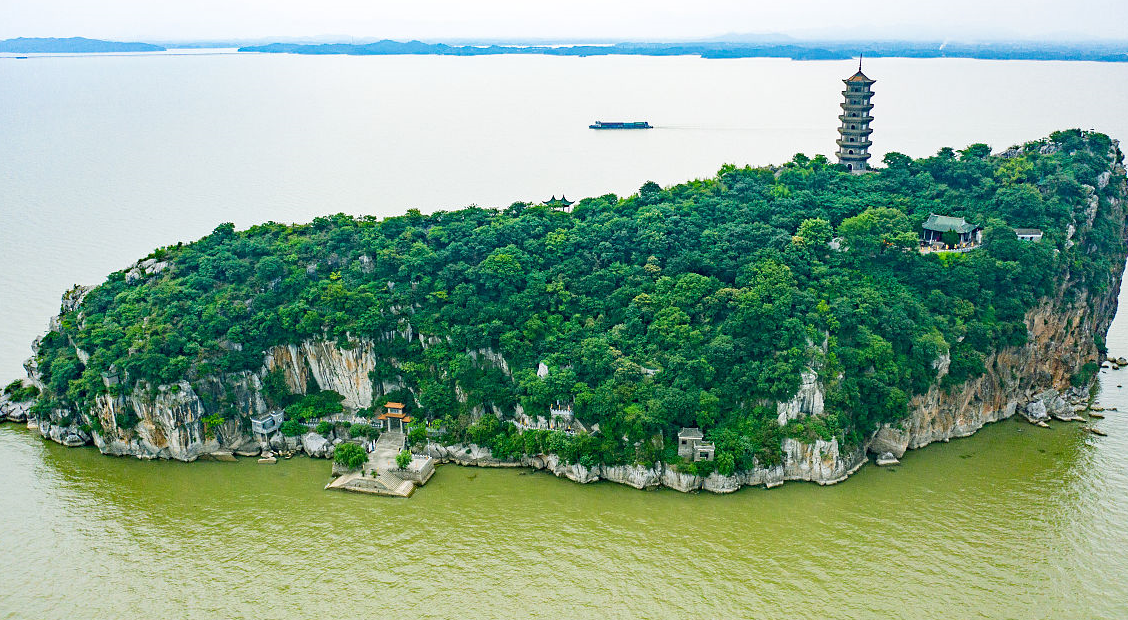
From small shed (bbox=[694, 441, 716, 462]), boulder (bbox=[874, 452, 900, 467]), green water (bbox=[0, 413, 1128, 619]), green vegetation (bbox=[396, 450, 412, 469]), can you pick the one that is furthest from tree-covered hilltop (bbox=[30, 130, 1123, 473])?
green water (bbox=[0, 413, 1128, 619])

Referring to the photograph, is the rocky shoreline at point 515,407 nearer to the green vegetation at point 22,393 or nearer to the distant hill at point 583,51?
the green vegetation at point 22,393

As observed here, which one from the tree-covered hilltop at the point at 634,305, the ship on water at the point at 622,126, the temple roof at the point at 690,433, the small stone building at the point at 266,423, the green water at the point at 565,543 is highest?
the ship on water at the point at 622,126

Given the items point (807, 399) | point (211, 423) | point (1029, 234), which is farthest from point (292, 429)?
point (1029, 234)

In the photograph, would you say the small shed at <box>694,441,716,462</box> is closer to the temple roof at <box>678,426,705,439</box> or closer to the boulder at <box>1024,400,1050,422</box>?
the temple roof at <box>678,426,705,439</box>

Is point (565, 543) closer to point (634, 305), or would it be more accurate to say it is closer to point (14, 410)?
point (634, 305)

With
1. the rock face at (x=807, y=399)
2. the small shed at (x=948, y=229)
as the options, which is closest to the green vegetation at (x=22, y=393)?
the rock face at (x=807, y=399)

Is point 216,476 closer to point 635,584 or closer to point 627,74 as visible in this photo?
point 635,584

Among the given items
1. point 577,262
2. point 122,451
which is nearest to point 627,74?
point 577,262
